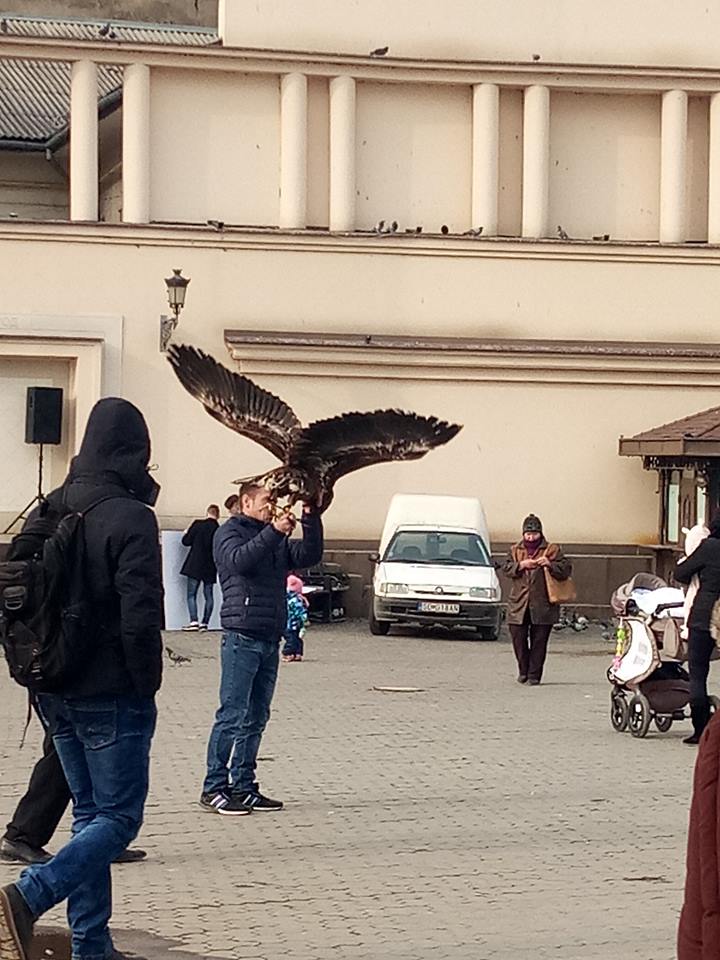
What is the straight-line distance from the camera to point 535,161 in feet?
100.0

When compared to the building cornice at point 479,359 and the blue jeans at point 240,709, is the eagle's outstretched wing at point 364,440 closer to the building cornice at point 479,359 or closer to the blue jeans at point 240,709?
the blue jeans at point 240,709

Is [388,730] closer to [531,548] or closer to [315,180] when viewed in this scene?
[531,548]

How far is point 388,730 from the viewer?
15148 mm

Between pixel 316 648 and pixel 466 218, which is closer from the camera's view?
pixel 316 648

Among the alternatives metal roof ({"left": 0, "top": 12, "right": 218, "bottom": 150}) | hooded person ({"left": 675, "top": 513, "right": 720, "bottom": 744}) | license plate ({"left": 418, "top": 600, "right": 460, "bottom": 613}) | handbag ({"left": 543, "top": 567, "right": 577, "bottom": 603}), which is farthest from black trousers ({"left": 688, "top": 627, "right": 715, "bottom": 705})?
metal roof ({"left": 0, "top": 12, "right": 218, "bottom": 150})

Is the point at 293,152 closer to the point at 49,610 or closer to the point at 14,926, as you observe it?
the point at 49,610

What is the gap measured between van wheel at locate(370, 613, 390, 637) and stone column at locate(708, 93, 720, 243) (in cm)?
889

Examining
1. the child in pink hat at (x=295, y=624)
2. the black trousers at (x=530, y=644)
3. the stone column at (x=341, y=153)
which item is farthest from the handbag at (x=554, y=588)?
the stone column at (x=341, y=153)

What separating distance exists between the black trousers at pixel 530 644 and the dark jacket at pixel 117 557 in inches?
484

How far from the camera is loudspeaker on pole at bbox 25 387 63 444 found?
28.6m

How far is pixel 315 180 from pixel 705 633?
18.1 metres

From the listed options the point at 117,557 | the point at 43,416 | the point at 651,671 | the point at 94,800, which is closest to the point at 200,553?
the point at 43,416

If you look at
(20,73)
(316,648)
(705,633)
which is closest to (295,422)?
(705,633)

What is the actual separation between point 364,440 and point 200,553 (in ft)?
56.0
